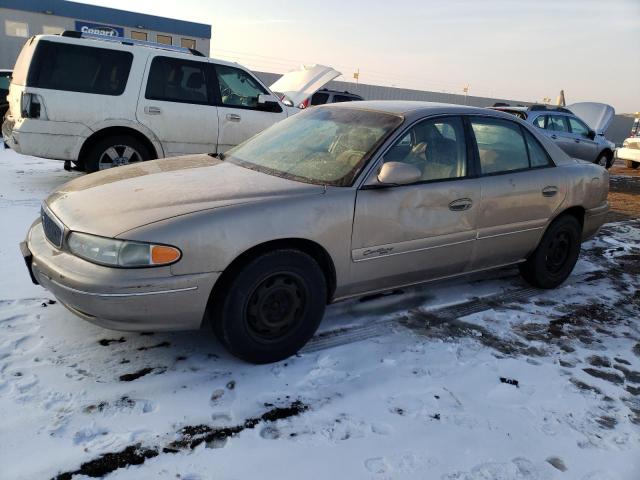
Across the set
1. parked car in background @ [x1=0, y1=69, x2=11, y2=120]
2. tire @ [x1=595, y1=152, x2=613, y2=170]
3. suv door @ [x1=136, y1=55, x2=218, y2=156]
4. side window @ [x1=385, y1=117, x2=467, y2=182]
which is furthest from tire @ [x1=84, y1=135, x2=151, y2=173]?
tire @ [x1=595, y1=152, x2=613, y2=170]

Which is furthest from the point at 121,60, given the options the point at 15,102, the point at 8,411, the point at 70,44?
the point at 8,411

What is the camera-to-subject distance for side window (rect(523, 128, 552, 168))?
14.3 ft

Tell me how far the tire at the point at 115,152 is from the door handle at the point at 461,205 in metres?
4.64

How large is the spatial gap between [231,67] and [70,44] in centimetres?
211

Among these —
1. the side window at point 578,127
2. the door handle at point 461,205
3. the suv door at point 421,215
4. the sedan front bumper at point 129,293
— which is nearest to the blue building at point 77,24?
the side window at point 578,127

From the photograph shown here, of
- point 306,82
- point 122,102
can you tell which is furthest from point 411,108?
point 306,82

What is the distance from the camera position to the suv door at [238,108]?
739cm

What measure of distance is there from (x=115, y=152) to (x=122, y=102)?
0.64 m

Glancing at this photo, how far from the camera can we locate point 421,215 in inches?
139

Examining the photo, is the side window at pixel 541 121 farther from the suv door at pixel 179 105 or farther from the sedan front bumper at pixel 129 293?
the sedan front bumper at pixel 129 293

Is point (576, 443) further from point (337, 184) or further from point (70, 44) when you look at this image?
point (70, 44)

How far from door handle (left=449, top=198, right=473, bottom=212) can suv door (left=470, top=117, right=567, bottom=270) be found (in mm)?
128

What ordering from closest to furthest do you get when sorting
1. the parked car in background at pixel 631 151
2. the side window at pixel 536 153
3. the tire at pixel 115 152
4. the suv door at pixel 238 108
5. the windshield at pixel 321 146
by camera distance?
1. the windshield at pixel 321 146
2. the side window at pixel 536 153
3. the tire at pixel 115 152
4. the suv door at pixel 238 108
5. the parked car in background at pixel 631 151

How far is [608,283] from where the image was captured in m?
5.04
